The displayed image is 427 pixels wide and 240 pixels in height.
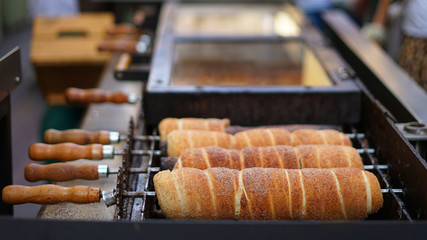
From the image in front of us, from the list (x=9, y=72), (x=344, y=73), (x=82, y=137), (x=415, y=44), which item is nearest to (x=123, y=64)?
(x=82, y=137)

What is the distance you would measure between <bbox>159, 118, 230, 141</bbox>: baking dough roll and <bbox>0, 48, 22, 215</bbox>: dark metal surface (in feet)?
1.83

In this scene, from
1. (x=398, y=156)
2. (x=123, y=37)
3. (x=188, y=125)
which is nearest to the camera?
(x=398, y=156)

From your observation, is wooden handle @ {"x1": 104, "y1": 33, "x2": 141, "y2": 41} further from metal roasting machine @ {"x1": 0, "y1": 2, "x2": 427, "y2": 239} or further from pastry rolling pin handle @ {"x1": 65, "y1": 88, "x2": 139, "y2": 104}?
pastry rolling pin handle @ {"x1": 65, "y1": 88, "x2": 139, "y2": 104}

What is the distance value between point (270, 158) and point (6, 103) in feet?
3.22

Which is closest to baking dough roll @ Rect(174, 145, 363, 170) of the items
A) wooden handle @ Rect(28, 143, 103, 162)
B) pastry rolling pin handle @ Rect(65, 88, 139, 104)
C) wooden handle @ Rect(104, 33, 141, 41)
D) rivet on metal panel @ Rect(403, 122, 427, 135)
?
rivet on metal panel @ Rect(403, 122, 427, 135)

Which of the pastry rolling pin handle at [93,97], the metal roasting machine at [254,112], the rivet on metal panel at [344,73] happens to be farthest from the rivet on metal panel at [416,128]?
the pastry rolling pin handle at [93,97]

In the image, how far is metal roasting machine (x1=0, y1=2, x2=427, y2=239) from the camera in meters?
0.91

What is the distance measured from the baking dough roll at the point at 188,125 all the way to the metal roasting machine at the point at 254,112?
0.06 metres

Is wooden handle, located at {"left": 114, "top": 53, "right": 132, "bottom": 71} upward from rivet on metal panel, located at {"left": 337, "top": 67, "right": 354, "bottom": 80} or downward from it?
downward

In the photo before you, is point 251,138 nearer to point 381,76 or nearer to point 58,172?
point 58,172

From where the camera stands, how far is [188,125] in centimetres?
170

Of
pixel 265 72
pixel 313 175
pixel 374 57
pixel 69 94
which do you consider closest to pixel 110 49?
pixel 69 94

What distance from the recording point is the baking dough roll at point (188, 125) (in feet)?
5.55

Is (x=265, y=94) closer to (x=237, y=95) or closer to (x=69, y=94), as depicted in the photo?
(x=237, y=95)
